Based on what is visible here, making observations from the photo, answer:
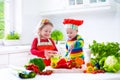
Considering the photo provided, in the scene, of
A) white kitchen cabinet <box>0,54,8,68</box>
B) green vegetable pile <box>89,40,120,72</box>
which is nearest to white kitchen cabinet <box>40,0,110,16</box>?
white kitchen cabinet <box>0,54,8,68</box>

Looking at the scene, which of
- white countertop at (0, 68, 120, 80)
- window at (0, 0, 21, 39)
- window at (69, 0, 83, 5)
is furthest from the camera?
window at (0, 0, 21, 39)

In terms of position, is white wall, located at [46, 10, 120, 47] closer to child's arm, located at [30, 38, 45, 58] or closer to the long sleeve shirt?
child's arm, located at [30, 38, 45, 58]

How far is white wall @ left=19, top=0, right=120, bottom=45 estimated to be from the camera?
3.29 metres

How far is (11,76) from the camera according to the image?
1.42 m

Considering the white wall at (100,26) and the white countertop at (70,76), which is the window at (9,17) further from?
→ the white countertop at (70,76)

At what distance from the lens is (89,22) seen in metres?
3.58

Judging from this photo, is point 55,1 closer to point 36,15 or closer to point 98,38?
point 36,15

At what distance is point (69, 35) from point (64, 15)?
202 centimetres

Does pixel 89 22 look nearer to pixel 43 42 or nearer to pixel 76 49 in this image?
pixel 43 42

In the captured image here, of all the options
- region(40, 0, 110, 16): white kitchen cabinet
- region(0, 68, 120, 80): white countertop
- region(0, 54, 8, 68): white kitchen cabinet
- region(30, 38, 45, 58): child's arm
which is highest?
region(40, 0, 110, 16): white kitchen cabinet

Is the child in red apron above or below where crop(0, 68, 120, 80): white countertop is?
above

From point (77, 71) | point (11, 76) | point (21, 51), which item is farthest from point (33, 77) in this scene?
point (21, 51)

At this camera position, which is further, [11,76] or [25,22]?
[25,22]

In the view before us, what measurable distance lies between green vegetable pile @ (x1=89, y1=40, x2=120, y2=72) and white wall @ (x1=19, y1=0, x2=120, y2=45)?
5.11ft
